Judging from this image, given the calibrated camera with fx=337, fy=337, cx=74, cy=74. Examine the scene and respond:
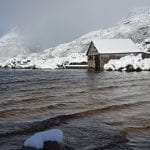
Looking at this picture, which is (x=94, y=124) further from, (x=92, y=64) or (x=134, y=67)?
(x=92, y=64)

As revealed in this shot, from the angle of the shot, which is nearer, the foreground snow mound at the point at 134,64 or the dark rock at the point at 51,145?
the dark rock at the point at 51,145

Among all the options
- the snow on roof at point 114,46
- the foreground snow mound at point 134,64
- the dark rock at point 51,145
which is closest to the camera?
the dark rock at point 51,145

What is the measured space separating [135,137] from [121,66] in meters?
55.6

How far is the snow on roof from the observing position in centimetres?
7916

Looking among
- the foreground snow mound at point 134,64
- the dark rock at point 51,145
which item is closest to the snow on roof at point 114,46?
the foreground snow mound at point 134,64

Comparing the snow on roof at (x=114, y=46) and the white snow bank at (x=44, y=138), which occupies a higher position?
the snow on roof at (x=114, y=46)

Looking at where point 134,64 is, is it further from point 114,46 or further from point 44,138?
point 44,138

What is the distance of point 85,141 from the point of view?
A: 11906 mm

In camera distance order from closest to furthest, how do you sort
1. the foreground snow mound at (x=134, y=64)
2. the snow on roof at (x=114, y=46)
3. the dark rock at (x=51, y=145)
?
the dark rock at (x=51, y=145) → the foreground snow mound at (x=134, y=64) → the snow on roof at (x=114, y=46)

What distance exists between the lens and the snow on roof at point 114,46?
79156 millimetres

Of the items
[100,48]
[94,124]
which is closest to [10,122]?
[94,124]

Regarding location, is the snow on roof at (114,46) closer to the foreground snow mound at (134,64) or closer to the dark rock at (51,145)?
the foreground snow mound at (134,64)

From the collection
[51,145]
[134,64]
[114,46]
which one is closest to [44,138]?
[51,145]

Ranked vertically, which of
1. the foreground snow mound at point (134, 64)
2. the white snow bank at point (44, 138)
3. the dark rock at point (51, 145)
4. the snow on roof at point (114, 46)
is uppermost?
the snow on roof at point (114, 46)
